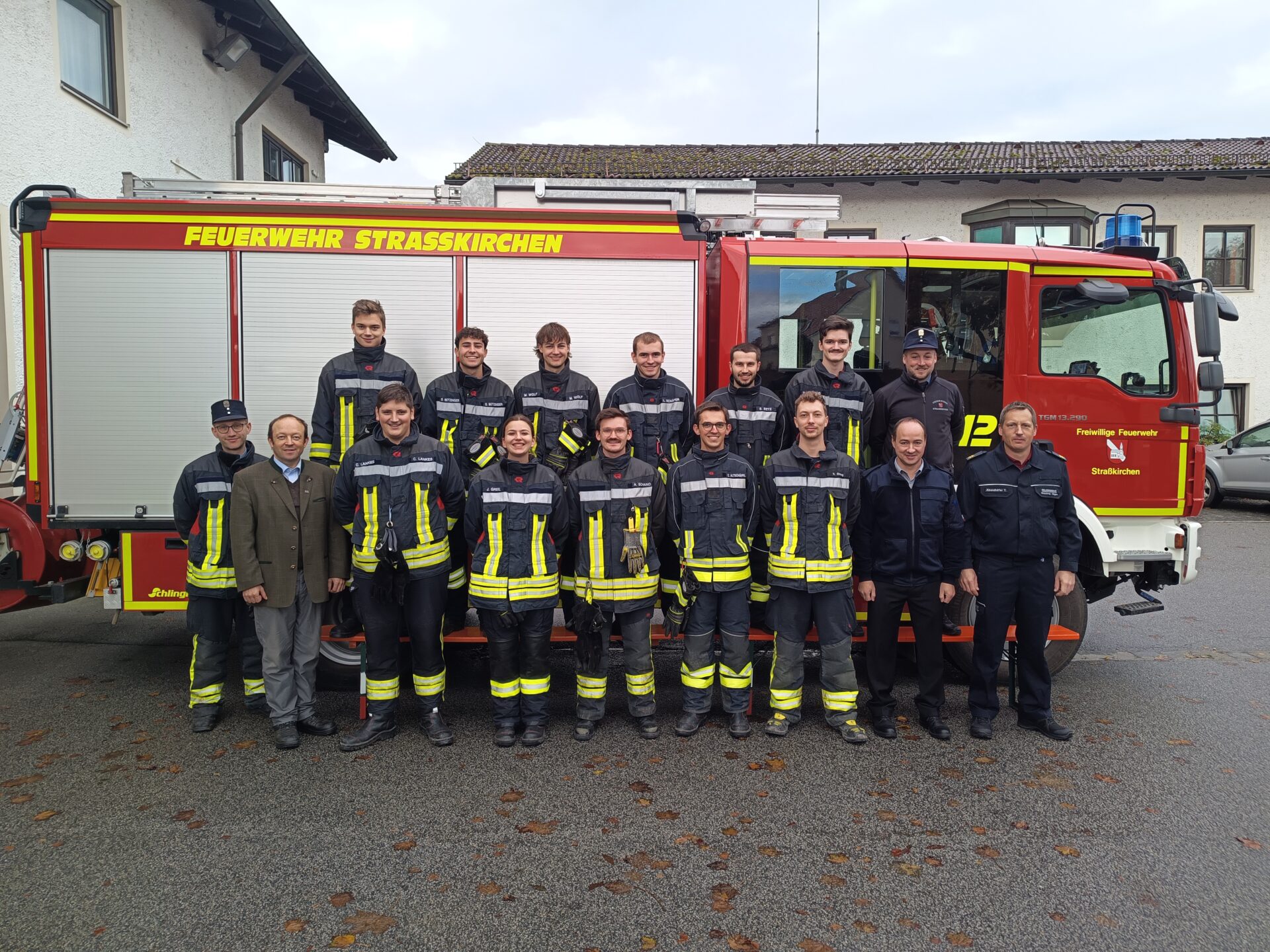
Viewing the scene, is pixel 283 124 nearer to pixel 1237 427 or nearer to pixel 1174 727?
pixel 1174 727

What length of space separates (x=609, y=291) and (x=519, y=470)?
4.76 feet

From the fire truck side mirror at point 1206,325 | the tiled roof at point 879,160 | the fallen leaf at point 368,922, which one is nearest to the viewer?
the fallen leaf at point 368,922

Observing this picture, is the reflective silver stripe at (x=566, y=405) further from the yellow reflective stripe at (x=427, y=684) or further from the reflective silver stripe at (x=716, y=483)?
the yellow reflective stripe at (x=427, y=684)

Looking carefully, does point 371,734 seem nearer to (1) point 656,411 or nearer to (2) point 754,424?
(1) point 656,411

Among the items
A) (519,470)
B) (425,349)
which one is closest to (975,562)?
(519,470)

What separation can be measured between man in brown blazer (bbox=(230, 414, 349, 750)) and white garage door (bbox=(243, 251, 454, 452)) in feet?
2.31

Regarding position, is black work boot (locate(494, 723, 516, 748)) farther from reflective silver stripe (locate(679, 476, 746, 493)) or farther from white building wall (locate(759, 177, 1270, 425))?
white building wall (locate(759, 177, 1270, 425))

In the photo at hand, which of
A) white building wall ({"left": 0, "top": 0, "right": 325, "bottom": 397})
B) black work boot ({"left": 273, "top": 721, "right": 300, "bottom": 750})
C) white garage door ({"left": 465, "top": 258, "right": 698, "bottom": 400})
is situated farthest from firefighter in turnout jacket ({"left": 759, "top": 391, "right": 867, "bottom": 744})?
white building wall ({"left": 0, "top": 0, "right": 325, "bottom": 397})

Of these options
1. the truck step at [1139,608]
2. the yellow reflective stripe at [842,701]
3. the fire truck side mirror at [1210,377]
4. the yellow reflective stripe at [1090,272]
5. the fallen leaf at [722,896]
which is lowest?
the fallen leaf at [722,896]

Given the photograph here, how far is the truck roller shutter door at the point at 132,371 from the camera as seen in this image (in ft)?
16.6

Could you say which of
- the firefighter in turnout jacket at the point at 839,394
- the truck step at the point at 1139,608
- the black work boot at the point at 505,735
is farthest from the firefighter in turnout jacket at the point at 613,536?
the truck step at the point at 1139,608

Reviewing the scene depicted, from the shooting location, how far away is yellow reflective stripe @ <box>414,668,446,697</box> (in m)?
4.66

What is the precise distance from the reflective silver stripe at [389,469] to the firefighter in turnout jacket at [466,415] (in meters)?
0.48

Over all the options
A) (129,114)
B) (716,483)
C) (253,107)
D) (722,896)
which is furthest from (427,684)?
(253,107)
